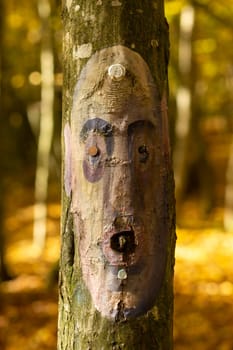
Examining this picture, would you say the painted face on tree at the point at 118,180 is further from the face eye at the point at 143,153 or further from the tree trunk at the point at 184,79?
the tree trunk at the point at 184,79

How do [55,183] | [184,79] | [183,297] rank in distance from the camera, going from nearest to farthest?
[183,297]
[184,79]
[55,183]

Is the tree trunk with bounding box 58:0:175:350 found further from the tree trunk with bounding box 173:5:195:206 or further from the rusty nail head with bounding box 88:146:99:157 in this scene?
the tree trunk with bounding box 173:5:195:206

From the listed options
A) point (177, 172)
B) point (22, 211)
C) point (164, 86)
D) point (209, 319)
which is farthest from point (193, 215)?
point (164, 86)

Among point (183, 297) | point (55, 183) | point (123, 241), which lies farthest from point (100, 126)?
point (55, 183)

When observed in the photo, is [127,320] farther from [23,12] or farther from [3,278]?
[23,12]

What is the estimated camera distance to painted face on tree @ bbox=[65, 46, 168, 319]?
6.34 ft

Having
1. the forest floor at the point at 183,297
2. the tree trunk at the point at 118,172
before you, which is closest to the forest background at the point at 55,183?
the forest floor at the point at 183,297

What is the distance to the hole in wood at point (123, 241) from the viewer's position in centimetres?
194

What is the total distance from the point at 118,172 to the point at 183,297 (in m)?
5.50

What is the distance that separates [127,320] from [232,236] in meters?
9.03

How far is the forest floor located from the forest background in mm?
13

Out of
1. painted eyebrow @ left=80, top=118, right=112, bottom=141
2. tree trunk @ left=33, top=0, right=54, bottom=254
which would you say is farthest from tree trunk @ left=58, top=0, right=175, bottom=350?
tree trunk @ left=33, top=0, right=54, bottom=254

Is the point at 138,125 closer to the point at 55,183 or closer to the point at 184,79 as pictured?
the point at 184,79

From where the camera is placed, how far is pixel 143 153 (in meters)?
1.96
